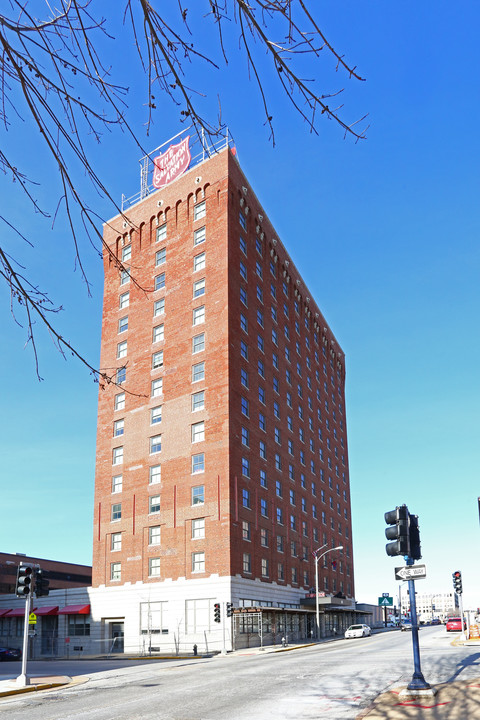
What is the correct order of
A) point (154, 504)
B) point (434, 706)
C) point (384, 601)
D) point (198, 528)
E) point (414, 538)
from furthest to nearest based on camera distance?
point (384, 601) < point (154, 504) < point (198, 528) < point (414, 538) < point (434, 706)

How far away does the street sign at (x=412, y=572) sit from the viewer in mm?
15075

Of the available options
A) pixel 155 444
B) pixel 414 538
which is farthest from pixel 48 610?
pixel 414 538

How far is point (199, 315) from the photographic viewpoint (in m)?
55.9

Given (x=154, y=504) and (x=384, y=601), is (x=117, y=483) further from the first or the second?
(x=384, y=601)

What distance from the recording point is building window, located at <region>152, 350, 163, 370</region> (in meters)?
57.4

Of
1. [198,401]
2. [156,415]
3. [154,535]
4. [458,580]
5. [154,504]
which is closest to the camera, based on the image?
[458,580]

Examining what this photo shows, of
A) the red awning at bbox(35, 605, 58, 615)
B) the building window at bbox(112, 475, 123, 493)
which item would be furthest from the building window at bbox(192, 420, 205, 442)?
the red awning at bbox(35, 605, 58, 615)

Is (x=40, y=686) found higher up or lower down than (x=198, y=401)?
lower down

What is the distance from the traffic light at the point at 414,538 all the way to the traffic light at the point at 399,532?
0.22 meters

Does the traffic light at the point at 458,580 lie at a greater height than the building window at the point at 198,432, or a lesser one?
lesser

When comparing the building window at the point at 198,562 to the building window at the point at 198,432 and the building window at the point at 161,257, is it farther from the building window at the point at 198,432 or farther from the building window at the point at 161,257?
the building window at the point at 161,257

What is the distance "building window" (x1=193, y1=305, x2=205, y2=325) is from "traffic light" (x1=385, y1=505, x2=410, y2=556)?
134ft

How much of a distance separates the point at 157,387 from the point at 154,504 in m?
10.2

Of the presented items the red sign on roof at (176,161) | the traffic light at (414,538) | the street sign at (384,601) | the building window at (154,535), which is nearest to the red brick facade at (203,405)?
the building window at (154,535)
